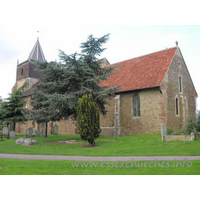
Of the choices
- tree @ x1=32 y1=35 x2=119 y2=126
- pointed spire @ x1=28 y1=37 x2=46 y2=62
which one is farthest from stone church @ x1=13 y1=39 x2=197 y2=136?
pointed spire @ x1=28 y1=37 x2=46 y2=62

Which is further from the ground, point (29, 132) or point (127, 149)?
point (29, 132)

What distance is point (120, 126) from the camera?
23094mm

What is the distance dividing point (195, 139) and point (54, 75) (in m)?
12.3

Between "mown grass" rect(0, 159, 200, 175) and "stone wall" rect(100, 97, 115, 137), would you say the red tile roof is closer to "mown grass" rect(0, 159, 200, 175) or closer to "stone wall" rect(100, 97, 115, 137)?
"stone wall" rect(100, 97, 115, 137)

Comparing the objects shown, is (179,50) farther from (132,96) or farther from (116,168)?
(116,168)

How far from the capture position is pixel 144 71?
2333 cm

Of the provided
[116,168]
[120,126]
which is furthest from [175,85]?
[116,168]

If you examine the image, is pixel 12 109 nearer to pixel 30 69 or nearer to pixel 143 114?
pixel 143 114

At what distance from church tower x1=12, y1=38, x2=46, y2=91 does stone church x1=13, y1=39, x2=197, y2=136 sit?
22266mm

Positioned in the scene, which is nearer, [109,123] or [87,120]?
[87,120]

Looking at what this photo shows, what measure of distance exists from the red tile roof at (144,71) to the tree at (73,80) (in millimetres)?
3651

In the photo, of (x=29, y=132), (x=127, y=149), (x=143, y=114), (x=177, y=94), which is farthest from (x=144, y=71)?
(x=29, y=132)

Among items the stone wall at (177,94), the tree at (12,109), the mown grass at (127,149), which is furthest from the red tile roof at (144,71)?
the tree at (12,109)

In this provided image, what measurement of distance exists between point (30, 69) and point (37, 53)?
4821mm
